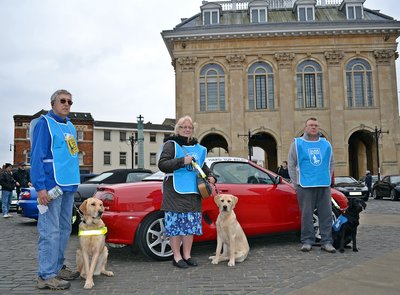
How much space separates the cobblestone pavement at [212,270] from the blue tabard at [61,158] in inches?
48.3

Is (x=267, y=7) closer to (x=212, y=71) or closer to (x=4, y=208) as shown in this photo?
(x=212, y=71)

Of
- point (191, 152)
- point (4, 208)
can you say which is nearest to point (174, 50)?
point (4, 208)

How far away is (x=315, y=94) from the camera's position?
3422cm

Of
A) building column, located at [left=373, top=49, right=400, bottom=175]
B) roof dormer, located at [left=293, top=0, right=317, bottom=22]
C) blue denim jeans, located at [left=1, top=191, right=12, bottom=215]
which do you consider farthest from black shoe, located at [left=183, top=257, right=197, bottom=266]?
roof dormer, located at [left=293, top=0, right=317, bottom=22]

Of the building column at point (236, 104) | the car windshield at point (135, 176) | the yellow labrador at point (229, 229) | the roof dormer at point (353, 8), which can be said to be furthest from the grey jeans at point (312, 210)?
the roof dormer at point (353, 8)

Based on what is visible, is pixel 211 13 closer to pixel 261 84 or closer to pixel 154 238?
pixel 261 84

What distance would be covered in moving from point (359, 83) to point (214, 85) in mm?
12611

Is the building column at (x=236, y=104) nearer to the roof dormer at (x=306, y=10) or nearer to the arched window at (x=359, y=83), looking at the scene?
the roof dormer at (x=306, y=10)

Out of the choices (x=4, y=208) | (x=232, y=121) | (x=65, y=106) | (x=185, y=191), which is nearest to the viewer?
(x=65, y=106)

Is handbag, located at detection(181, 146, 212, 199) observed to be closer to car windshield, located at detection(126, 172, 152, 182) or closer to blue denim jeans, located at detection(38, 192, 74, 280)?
blue denim jeans, located at detection(38, 192, 74, 280)

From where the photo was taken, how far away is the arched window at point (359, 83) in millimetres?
33844

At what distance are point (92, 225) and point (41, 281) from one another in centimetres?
80

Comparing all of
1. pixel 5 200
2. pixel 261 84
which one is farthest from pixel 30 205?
pixel 261 84

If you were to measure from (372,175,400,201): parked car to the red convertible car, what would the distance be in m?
14.9
